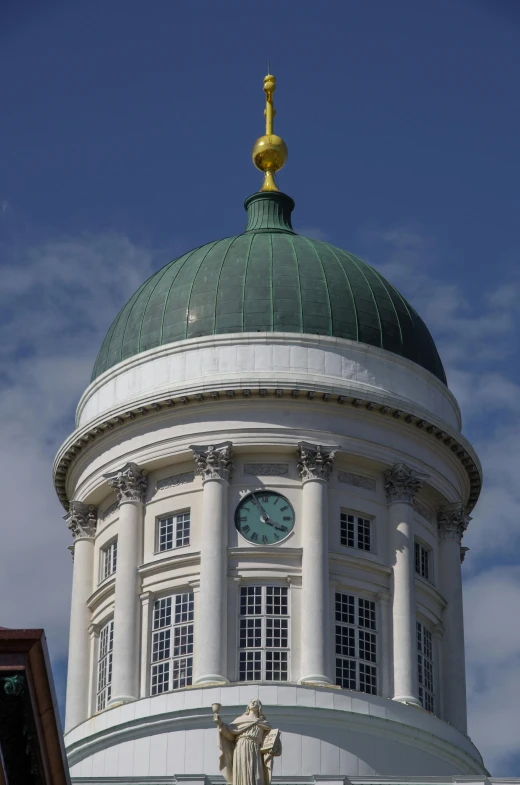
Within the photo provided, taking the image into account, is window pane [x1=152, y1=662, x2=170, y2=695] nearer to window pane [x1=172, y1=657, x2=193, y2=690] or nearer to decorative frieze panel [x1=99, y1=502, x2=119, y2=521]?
window pane [x1=172, y1=657, x2=193, y2=690]

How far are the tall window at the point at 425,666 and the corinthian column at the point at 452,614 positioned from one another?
0.55 metres

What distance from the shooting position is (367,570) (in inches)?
2808

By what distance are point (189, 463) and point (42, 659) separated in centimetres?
3126

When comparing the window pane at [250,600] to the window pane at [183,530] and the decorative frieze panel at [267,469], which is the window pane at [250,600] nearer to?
the window pane at [183,530]

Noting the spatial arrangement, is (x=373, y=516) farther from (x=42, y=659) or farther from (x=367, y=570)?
(x=42, y=659)

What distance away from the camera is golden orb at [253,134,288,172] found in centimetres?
8188

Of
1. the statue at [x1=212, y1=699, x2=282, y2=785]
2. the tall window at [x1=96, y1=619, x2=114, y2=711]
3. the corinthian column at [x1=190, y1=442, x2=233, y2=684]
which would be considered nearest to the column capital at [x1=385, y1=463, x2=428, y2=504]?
the corinthian column at [x1=190, y1=442, x2=233, y2=684]

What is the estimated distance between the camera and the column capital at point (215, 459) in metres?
71.3

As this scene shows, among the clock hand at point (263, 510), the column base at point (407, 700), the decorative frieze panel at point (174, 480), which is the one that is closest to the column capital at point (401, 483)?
the clock hand at point (263, 510)

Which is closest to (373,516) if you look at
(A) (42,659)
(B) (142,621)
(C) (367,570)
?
(C) (367,570)

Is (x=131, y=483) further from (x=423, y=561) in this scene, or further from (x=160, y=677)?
(x=423, y=561)

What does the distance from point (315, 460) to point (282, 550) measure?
283 cm

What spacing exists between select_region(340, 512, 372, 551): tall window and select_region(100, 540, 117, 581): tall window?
274 inches

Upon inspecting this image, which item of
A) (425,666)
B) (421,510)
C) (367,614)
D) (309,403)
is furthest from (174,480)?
(425,666)
